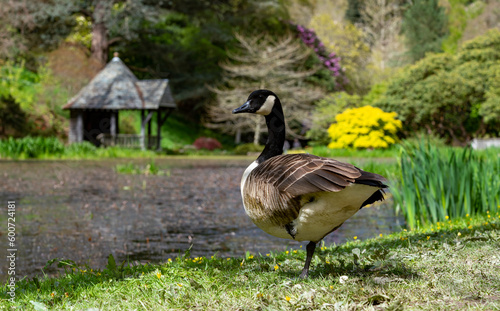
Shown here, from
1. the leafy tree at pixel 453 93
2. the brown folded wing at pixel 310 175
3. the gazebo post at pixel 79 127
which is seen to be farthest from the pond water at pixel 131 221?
the leafy tree at pixel 453 93

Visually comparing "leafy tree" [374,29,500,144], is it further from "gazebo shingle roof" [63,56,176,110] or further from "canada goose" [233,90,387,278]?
"canada goose" [233,90,387,278]

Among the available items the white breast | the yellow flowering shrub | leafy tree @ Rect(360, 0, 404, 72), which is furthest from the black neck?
leafy tree @ Rect(360, 0, 404, 72)

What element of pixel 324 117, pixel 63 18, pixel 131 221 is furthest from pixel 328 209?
pixel 63 18

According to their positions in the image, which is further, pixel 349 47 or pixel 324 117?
pixel 349 47

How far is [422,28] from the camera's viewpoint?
48531mm

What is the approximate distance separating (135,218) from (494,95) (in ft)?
79.1

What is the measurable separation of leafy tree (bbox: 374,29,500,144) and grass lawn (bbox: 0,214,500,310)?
25.6 m

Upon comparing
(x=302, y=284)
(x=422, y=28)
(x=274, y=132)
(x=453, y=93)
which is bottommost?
(x=302, y=284)

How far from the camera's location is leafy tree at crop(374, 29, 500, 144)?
28828 mm

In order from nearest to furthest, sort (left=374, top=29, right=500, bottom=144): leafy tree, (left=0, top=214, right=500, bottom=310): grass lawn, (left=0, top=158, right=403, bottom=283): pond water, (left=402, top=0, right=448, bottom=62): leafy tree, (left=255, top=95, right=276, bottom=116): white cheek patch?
(left=0, top=214, right=500, bottom=310): grass lawn < (left=255, top=95, right=276, bottom=116): white cheek patch < (left=0, top=158, right=403, bottom=283): pond water < (left=374, top=29, right=500, bottom=144): leafy tree < (left=402, top=0, right=448, bottom=62): leafy tree

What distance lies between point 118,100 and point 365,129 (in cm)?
1348

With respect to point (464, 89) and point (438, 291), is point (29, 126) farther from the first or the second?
point (438, 291)

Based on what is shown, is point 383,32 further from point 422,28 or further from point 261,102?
point 261,102

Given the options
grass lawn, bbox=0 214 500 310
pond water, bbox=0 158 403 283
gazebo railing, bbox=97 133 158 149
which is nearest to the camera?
grass lawn, bbox=0 214 500 310
